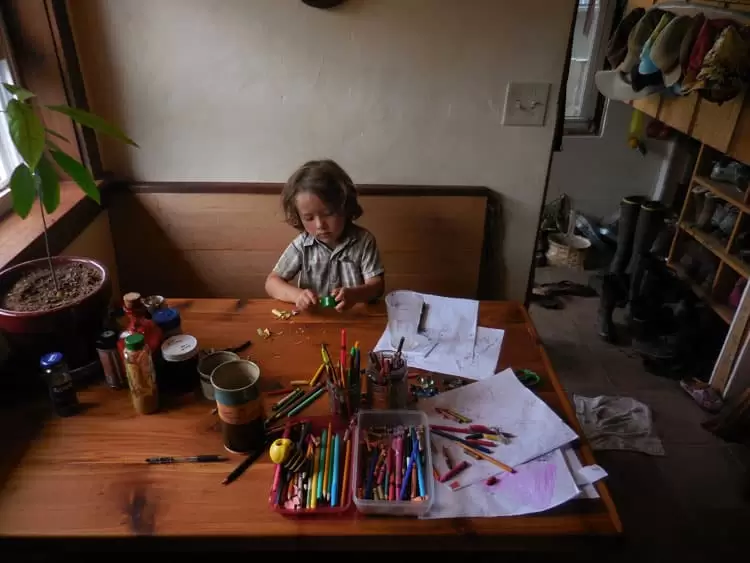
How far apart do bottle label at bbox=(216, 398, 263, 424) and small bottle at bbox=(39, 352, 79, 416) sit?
32 cm

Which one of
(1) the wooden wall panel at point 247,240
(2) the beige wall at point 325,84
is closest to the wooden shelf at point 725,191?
(2) the beige wall at point 325,84

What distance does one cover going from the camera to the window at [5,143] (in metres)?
1.40

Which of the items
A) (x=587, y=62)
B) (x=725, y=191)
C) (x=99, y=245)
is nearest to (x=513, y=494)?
(x=99, y=245)

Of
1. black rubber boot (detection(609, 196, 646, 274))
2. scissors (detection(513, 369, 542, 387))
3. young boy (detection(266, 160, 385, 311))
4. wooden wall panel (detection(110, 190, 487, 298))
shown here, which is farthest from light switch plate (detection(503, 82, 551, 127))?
black rubber boot (detection(609, 196, 646, 274))

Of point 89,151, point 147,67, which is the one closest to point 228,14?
point 147,67

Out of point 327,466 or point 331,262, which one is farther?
point 331,262

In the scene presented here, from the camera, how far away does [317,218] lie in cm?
141

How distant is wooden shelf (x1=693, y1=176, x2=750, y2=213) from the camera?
2240 millimetres

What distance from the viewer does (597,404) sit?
2.02 meters

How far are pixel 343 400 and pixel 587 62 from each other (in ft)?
9.03


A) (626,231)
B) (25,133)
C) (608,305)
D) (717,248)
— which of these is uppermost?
(25,133)

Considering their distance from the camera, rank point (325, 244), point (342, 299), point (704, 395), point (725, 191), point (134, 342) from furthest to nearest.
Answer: point (725, 191)
point (704, 395)
point (325, 244)
point (342, 299)
point (134, 342)

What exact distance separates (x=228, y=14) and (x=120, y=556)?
131 centimetres

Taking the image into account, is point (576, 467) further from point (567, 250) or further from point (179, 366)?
point (567, 250)
